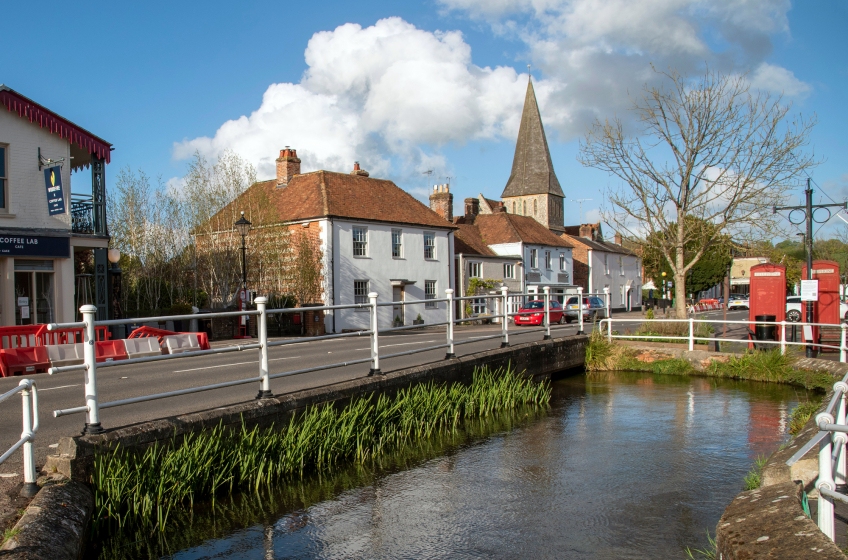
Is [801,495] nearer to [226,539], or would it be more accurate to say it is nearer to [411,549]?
[411,549]

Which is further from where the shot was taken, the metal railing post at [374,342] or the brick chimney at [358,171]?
the brick chimney at [358,171]

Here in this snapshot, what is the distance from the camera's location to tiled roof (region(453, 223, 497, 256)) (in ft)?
160

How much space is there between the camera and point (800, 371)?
15352 millimetres

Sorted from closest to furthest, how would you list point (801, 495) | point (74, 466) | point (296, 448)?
point (801, 495)
point (74, 466)
point (296, 448)

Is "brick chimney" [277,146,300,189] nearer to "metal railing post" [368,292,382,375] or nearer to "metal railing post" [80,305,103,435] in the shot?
"metal railing post" [368,292,382,375]

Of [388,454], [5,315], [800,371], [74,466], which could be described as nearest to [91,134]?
[5,315]

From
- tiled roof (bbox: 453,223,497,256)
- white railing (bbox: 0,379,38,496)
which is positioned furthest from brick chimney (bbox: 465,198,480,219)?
white railing (bbox: 0,379,38,496)

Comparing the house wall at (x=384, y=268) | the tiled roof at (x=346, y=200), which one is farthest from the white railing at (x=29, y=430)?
the tiled roof at (x=346, y=200)

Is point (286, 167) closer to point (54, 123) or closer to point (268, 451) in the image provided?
point (54, 123)

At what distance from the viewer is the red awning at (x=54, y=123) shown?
1964 centimetres

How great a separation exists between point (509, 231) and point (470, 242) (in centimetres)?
530

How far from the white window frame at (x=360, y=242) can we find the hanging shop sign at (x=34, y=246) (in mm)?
18114

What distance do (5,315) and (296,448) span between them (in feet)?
51.2

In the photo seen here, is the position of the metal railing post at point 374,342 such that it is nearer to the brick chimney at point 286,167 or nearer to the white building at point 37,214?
the white building at point 37,214
